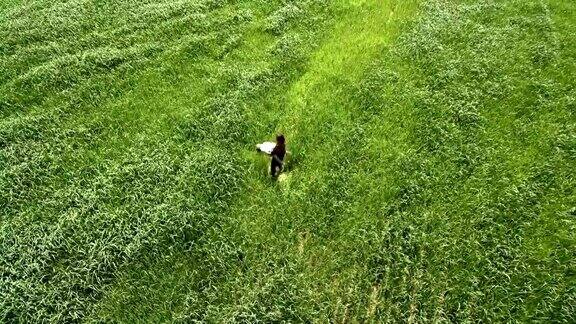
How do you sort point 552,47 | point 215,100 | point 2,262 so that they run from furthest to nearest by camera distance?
point 552,47
point 215,100
point 2,262

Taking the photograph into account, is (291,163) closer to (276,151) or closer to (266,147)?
(266,147)

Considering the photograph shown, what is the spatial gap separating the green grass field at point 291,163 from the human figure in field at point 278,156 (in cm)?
45

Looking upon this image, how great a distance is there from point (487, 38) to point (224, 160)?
12.8 meters

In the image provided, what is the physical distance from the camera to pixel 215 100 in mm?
17016

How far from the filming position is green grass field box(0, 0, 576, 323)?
39.1 ft

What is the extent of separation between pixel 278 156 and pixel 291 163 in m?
1.15

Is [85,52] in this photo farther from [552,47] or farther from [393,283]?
[552,47]

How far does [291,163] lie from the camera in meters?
15.2

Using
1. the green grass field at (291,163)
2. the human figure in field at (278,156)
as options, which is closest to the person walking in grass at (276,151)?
the human figure in field at (278,156)

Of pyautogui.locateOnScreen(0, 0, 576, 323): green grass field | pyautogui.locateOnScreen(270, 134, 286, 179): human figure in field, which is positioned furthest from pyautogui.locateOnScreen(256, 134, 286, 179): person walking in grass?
pyautogui.locateOnScreen(0, 0, 576, 323): green grass field

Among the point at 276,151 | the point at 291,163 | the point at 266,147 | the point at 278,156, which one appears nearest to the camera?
the point at 276,151

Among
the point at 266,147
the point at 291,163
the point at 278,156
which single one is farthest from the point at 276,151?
the point at 291,163

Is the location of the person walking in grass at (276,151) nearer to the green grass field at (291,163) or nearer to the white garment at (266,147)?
the white garment at (266,147)

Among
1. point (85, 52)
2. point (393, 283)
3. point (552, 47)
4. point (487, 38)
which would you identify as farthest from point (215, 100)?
point (552, 47)
